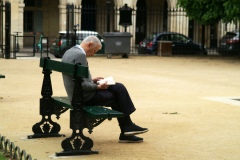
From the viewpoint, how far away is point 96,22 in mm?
44844

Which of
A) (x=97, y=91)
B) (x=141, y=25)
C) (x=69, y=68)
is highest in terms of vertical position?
(x=141, y=25)

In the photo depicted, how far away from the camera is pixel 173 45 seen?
32.5 m

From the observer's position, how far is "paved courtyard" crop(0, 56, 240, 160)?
7.70 m

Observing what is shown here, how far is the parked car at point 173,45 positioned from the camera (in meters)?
32.2

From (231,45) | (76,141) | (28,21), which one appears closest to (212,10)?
(231,45)

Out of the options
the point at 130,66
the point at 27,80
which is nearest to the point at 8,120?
the point at 27,80

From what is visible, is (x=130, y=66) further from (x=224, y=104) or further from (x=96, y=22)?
(x=96, y=22)

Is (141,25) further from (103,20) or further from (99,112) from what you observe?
(99,112)

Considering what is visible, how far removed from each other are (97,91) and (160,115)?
3030 mm

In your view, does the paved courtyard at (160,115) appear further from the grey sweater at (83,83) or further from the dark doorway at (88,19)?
the dark doorway at (88,19)

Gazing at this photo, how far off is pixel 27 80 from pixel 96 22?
28.1 meters

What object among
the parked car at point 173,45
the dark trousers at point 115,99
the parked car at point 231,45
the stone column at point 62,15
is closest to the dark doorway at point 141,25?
the stone column at point 62,15

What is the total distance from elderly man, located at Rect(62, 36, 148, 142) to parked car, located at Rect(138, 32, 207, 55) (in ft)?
78.5

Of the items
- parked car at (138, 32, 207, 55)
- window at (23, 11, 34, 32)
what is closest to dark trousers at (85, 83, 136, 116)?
parked car at (138, 32, 207, 55)
